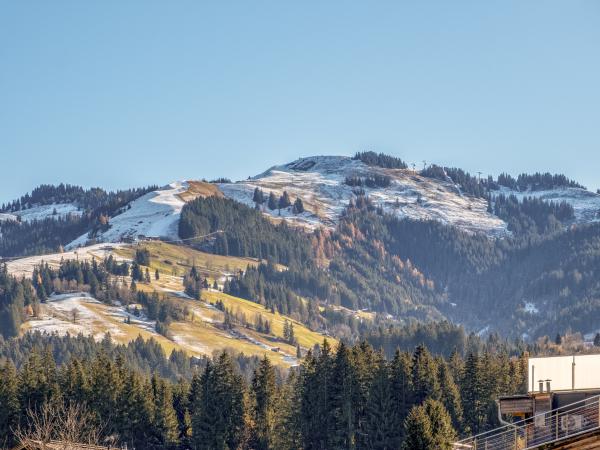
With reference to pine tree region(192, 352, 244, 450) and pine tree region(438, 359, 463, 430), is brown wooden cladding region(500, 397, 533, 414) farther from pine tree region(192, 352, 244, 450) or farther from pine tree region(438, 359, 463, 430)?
pine tree region(192, 352, 244, 450)

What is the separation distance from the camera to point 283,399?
181250 millimetres

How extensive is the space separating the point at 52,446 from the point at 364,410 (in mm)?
68398

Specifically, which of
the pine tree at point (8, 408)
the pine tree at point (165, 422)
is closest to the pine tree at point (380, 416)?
the pine tree at point (165, 422)

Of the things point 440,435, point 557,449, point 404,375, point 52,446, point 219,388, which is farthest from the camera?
point 219,388

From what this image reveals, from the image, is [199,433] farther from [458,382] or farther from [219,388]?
[458,382]

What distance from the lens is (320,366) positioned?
175 meters

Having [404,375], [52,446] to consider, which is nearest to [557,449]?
[52,446]

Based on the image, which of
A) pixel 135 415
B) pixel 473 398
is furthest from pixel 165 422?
pixel 473 398

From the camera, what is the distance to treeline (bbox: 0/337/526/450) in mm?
165375

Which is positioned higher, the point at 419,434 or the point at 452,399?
the point at 419,434

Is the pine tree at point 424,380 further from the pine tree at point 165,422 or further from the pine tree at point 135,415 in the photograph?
the pine tree at point 135,415

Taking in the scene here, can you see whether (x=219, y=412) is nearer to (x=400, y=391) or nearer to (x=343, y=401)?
(x=343, y=401)

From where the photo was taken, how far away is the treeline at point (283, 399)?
165 meters

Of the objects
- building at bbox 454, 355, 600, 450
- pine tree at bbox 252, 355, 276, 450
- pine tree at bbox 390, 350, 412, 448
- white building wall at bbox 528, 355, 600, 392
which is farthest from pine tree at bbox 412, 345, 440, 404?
white building wall at bbox 528, 355, 600, 392
